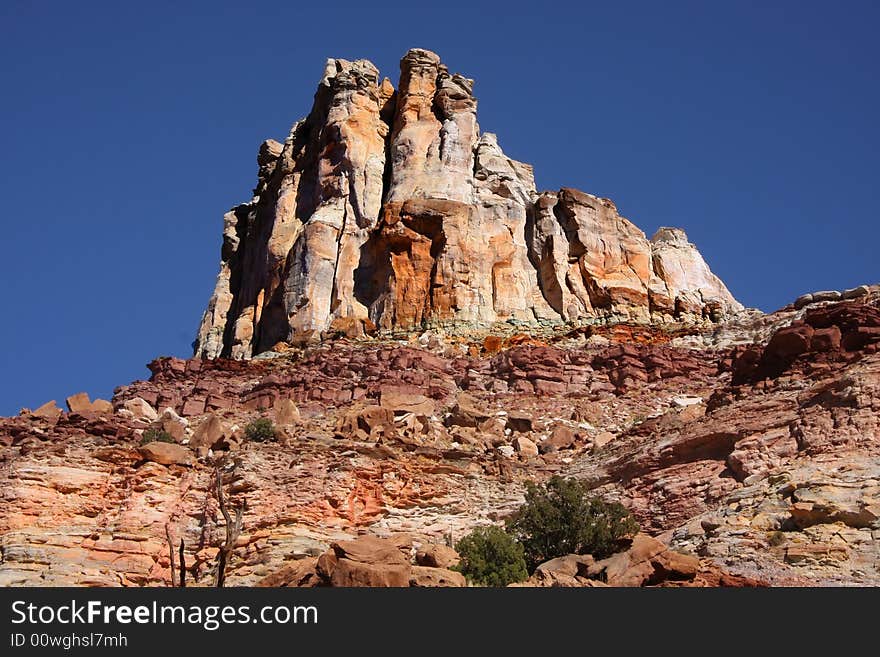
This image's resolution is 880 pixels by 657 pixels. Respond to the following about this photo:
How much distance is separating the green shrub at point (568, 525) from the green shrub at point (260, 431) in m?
10.8

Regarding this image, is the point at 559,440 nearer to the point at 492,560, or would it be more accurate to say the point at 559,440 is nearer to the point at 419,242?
the point at 492,560

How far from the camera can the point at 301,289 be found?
7369cm

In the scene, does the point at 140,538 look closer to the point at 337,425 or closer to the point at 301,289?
the point at 337,425

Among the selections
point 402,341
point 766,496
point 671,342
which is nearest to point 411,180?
point 402,341

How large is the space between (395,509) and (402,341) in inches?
990

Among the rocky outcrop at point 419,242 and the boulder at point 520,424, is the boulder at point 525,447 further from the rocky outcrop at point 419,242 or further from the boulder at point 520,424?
the rocky outcrop at point 419,242

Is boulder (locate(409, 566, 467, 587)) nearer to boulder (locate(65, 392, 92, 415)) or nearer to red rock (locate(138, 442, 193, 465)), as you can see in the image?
red rock (locate(138, 442, 193, 465))

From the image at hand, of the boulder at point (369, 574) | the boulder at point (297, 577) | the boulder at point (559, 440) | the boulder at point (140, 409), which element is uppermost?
the boulder at point (140, 409)

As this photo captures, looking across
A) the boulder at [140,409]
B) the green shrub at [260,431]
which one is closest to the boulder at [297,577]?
the green shrub at [260,431]

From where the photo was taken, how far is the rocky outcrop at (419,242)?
7156 centimetres

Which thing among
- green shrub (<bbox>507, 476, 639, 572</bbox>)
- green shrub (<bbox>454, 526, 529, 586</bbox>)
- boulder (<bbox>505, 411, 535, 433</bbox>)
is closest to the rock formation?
boulder (<bbox>505, 411, 535, 433</bbox>)

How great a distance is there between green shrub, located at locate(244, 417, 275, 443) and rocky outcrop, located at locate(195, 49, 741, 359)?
21.8 metres

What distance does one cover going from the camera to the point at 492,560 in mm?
32438

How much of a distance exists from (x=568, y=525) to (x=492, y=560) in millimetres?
3136
